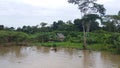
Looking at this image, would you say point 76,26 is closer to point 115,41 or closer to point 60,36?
point 60,36

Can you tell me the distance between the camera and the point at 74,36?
35.3 meters

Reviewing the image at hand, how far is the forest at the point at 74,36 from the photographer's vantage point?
27.0m

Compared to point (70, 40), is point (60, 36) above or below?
above

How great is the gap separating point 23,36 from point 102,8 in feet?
32.3

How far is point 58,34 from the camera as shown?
3588 centimetres

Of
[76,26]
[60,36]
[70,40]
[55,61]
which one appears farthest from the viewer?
[76,26]

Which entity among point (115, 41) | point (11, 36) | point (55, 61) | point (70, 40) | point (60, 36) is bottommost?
point (55, 61)

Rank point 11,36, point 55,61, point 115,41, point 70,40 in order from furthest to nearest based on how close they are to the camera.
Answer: point 70,40 < point 11,36 < point 115,41 < point 55,61

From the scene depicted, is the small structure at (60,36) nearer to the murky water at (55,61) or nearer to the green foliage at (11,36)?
the green foliage at (11,36)

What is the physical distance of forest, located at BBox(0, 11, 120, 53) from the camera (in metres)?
27.0

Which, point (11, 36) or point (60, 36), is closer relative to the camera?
point (11, 36)

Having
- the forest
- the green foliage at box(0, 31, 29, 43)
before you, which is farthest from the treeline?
the green foliage at box(0, 31, 29, 43)

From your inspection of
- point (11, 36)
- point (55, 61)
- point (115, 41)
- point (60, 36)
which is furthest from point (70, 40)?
point (55, 61)

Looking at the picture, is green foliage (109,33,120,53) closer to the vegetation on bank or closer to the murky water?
the vegetation on bank
